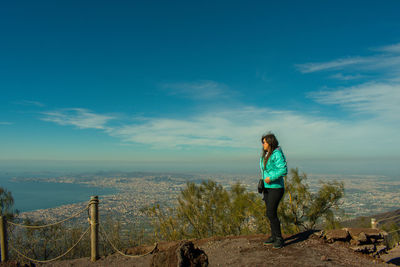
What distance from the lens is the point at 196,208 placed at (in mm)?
11961

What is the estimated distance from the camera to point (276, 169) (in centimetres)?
429

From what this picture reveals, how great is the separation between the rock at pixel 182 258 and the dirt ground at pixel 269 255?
1127mm

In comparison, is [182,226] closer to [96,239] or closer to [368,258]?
[96,239]

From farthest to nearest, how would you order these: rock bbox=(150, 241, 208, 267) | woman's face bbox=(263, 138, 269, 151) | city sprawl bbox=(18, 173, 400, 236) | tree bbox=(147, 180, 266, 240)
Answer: city sprawl bbox=(18, 173, 400, 236), tree bbox=(147, 180, 266, 240), woman's face bbox=(263, 138, 269, 151), rock bbox=(150, 241, 208, 267)

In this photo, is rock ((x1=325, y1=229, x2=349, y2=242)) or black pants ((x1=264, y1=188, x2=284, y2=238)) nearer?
black pants ((x1=264, y1=188, x2=284, y2=238))

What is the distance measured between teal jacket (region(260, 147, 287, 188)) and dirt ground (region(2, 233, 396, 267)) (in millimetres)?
1402

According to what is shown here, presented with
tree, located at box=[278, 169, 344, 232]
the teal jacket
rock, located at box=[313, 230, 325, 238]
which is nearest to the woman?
the teal jacket

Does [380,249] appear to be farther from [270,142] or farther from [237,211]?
[237,211]

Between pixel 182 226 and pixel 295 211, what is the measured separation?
5.57 meters

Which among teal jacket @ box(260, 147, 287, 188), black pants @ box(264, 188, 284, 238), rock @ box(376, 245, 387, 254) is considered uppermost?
teal jacket @ box(260, 147, 287, 188)

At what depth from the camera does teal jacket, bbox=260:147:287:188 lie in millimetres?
4215

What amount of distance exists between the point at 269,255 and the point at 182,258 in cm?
206

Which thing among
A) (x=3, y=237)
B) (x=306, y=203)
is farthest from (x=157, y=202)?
(x=306, y=203)

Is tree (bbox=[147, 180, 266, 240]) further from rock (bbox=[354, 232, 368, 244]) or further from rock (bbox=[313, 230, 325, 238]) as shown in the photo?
rock (bbox=[354, 232, 368, 244])
